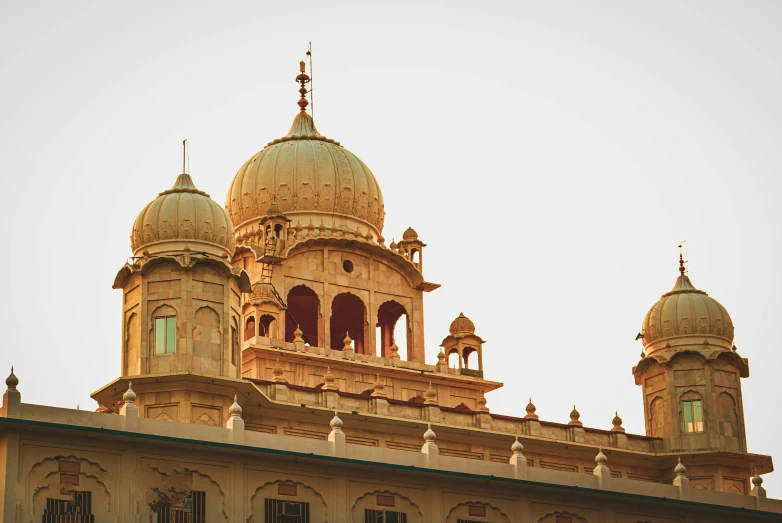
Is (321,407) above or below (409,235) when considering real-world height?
below

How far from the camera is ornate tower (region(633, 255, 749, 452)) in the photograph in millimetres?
84250

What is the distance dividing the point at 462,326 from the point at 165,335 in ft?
→ 61.1

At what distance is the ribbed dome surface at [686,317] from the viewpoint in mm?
85750

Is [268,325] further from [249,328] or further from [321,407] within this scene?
[321,407]

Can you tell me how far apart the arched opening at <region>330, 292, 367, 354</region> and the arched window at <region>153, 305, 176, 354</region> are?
1534 cm

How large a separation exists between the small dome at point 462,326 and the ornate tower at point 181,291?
14392 mm

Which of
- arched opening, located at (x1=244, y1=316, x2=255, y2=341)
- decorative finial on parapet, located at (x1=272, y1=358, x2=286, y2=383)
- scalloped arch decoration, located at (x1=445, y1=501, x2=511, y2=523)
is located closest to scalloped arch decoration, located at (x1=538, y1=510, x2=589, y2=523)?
scalloped arch decoration, located at (x1=445, y1=501, x2=511, y2=523)

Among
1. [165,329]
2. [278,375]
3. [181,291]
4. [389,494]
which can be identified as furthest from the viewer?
[278,375]

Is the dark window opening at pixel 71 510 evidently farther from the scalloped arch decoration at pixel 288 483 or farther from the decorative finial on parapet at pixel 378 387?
the decorative finial on parapet at pixel 378 387

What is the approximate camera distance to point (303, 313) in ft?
301

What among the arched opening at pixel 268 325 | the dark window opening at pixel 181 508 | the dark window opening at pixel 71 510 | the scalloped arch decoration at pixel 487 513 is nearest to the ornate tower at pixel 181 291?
the arched opening at pixel 268 325

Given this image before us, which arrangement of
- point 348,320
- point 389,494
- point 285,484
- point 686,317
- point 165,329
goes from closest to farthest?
point 285,484 < point 389,494 < point 165,329 < point 686,317 < point 348,320

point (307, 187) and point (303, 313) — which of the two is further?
point (303, 313)

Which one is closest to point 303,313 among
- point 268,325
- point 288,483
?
point 268,325
